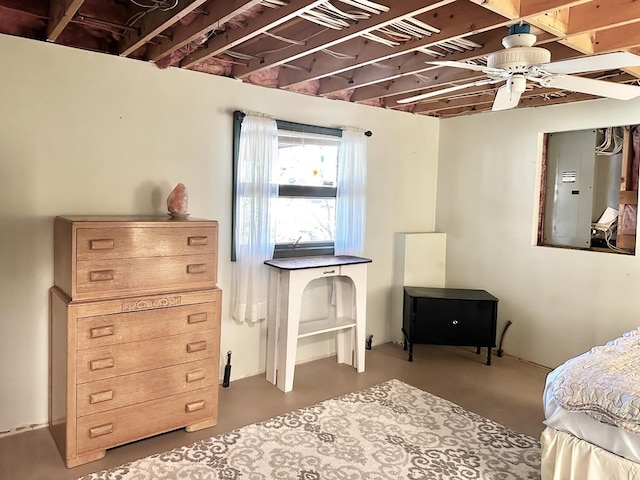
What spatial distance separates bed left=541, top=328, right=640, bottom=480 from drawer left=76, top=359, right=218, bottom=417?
1916 mm

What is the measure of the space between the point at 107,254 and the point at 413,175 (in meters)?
3.15

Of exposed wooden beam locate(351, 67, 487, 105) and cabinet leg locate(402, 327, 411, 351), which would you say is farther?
cabinet leg locate(402, 327, 411, 351)

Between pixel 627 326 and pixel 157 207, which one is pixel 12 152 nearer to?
pixel 157 207

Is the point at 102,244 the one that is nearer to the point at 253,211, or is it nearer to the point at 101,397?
the point at 101,397

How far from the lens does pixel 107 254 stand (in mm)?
2557

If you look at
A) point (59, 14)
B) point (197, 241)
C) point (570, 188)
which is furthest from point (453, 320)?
point (59, 14)

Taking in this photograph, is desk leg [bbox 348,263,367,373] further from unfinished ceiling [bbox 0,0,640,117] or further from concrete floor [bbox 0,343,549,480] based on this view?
unfinished ceiling [bbox 0,0,640,117]

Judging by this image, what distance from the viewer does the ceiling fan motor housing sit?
217 centimetres

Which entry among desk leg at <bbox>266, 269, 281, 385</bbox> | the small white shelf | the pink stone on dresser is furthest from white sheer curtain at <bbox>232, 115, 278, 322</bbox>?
the pink stone on dresser

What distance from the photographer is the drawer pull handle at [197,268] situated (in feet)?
9.41

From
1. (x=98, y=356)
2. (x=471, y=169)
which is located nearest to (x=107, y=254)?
(x=98, y=356)

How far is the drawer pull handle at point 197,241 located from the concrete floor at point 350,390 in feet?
3.76

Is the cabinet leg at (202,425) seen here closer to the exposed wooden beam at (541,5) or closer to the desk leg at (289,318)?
the desk leg at (289,318)

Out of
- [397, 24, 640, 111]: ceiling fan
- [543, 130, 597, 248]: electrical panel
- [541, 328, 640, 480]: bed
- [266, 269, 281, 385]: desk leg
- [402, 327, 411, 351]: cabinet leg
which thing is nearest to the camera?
[541, 328, 640, 480]: bed
